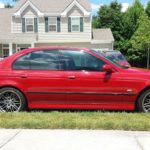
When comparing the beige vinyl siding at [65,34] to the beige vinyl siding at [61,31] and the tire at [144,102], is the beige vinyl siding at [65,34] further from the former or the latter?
the tire at [144,102]

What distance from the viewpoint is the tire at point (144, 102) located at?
29.5 feet

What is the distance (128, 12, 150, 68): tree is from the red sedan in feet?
97.0

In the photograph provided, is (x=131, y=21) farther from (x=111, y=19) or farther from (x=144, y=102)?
(x=144, y=102)

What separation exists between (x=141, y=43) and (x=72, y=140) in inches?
1322

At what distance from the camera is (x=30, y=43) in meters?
37.7

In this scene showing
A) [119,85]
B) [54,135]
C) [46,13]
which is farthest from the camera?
[46,13]

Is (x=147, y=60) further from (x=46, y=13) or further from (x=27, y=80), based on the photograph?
(x=27, y=80)

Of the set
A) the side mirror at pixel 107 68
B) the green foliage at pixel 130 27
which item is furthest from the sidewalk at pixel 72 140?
the green foliage at pixel 130 27

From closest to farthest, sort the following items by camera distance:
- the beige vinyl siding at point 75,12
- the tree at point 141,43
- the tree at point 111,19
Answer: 1. the beige vinyl siding at point 75,12
2. the tree at point 141,43
3. the tree at point 111,19

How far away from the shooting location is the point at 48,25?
37844 mm

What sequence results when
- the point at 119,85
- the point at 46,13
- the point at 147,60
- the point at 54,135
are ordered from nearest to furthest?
the point at 54,135
the point at 119,85
the point at 46,13
the point at 147,60

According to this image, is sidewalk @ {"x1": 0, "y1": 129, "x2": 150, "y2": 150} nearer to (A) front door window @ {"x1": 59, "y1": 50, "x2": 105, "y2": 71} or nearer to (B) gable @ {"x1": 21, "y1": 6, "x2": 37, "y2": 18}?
(A) front door window @ {"x1": 59, "y1": 50, "x2": 105, "y2": 71}

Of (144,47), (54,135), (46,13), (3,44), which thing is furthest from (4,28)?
(54,135)

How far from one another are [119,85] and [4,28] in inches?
1270
